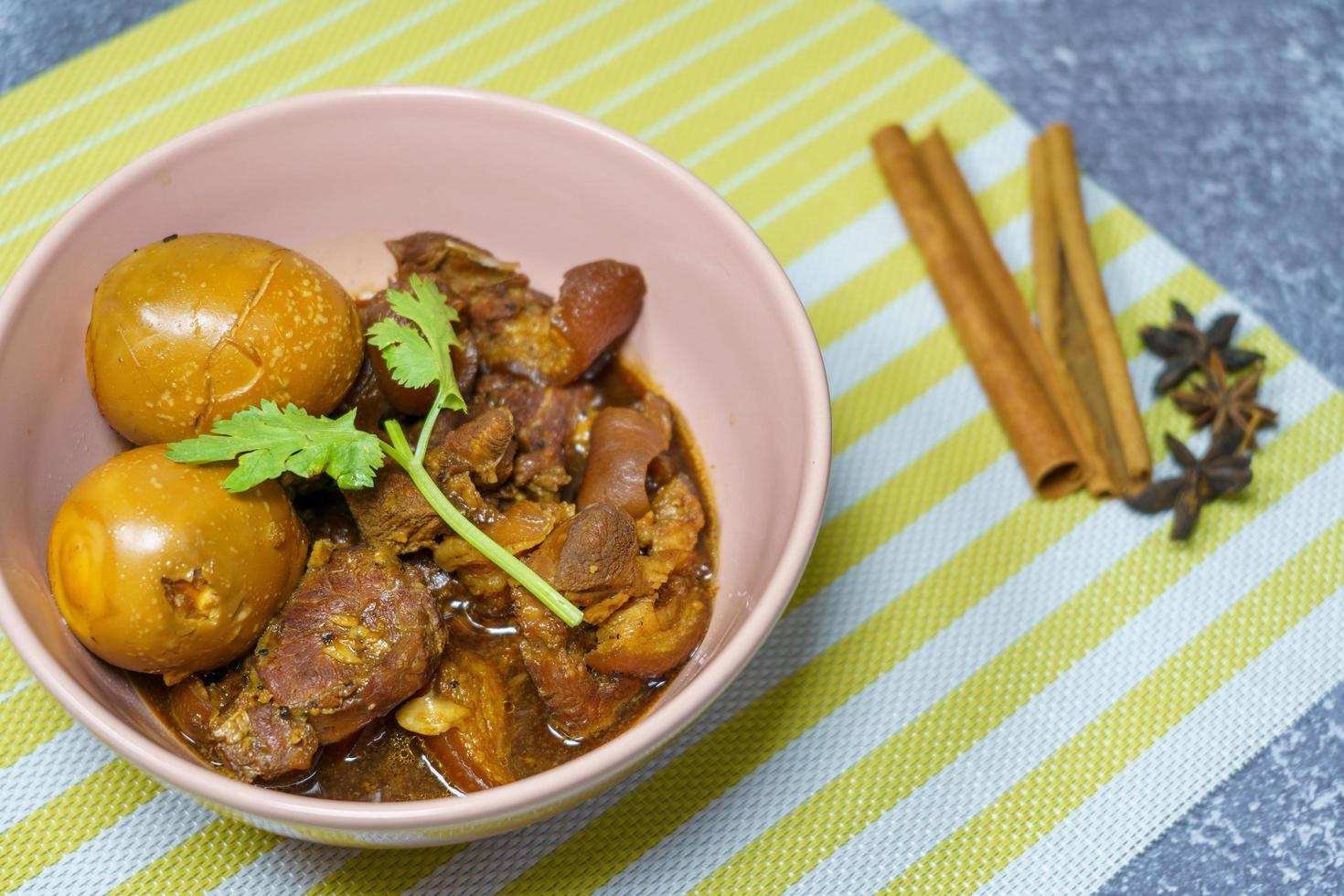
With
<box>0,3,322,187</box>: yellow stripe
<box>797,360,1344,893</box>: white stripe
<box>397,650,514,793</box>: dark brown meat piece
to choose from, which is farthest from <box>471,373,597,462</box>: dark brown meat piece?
<box>0,3,322,187</box>: yellow stripe

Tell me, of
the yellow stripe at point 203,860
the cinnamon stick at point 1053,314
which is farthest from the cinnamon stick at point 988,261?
the yellow stripe at point 203,860

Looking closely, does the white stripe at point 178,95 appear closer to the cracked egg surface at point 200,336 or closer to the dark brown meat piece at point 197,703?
the cracked egg surface at point 200,336

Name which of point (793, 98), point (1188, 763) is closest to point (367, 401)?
point (793, 98)

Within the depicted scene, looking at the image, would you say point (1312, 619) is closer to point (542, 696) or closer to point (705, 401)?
point (705, 401)

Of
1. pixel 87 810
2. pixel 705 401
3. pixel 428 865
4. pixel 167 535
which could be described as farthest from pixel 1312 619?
pixel 87 810

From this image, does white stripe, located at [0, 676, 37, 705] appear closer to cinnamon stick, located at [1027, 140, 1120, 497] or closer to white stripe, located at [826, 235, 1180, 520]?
white stripe, located at [826, 235, 1180, 520]
